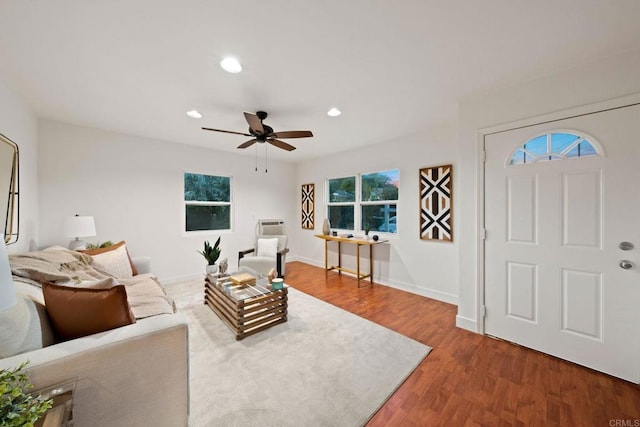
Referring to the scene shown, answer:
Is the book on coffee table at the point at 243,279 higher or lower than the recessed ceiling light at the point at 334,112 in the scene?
lower

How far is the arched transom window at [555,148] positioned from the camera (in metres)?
1.92

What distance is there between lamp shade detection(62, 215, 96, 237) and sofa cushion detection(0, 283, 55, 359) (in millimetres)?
2061

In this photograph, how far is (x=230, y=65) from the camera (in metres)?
1.92

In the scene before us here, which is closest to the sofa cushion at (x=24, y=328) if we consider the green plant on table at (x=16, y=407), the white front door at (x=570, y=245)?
the green plant on table at (x=16, y=407)

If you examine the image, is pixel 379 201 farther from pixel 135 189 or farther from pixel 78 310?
pixel 135 189

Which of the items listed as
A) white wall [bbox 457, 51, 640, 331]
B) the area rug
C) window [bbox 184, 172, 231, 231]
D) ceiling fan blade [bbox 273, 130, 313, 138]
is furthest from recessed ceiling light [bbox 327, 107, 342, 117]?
window [bbox 184, 172, 231, 231]

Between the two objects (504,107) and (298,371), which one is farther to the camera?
(504,107)

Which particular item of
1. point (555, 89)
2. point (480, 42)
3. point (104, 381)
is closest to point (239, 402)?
point (104, 381)

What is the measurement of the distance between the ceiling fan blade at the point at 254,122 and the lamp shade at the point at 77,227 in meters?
2.47

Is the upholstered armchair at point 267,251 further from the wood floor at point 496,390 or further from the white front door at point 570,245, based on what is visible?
the white front door at point 570,245

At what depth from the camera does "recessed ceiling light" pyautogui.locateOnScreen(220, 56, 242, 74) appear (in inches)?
73.5

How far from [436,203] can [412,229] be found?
1.81 ft

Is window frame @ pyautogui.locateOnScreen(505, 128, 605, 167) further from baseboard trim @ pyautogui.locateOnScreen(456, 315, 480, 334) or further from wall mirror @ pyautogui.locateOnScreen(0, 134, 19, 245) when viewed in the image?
wall mirror @ pyautogui.locateOnScreen(0, 134, 19, 245)

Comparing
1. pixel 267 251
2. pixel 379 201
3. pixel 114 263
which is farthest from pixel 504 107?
pixel 114 263
